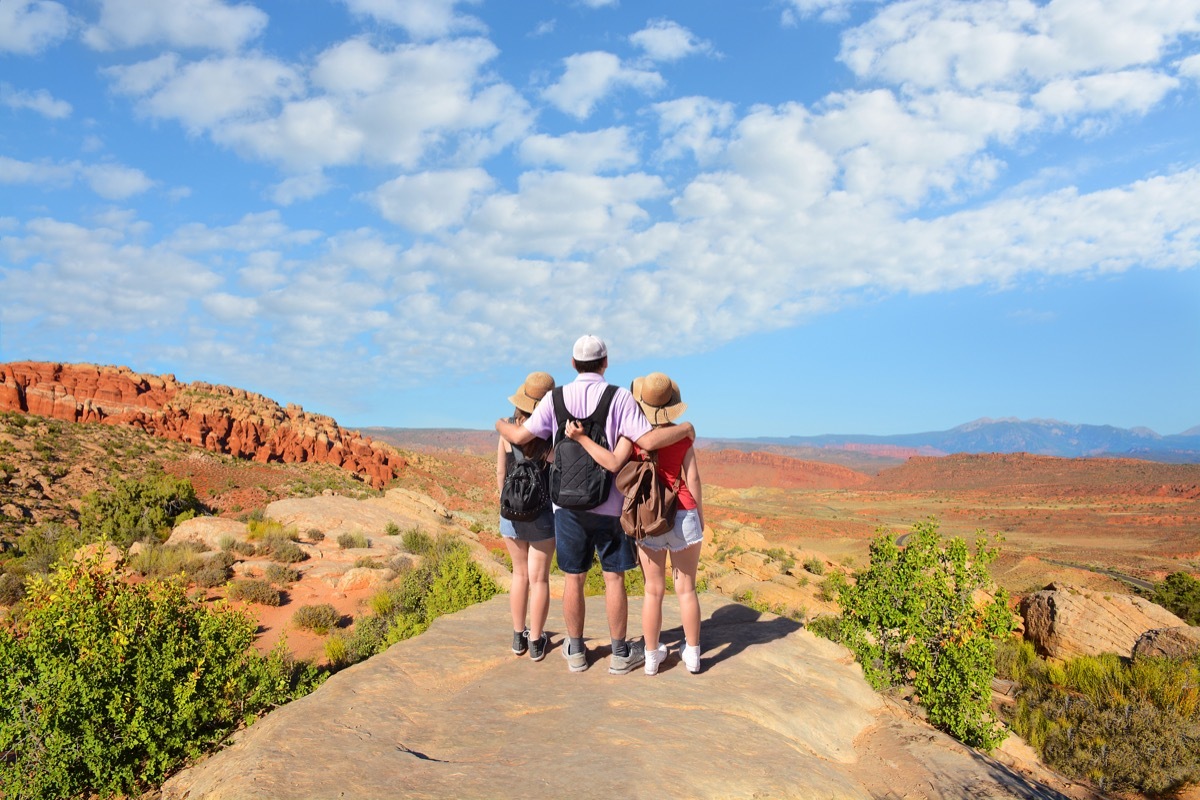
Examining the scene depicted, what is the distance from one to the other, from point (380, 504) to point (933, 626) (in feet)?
62.6

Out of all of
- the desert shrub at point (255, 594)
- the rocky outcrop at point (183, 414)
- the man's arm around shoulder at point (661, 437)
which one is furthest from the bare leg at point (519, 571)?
the rocky outcrop at point (183, 414)

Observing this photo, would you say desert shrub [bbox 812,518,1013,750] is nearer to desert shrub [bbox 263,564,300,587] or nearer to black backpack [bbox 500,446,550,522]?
black backpack [bbox 500,446,550,522]

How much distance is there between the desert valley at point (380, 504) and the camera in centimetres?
1567

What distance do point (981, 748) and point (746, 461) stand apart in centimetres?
11283

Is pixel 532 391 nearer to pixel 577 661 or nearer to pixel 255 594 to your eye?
pixel 577 661

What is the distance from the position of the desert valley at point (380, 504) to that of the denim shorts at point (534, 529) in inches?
157

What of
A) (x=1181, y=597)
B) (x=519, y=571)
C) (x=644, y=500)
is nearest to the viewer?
(x=644, y=500)

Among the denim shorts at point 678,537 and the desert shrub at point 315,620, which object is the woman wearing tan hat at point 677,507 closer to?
the denim shorts at point 678,537

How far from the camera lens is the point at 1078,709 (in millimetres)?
8352

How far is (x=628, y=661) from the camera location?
16.6ft

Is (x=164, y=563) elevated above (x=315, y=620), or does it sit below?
above

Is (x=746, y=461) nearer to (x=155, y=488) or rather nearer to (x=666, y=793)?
(x=155, y=488)

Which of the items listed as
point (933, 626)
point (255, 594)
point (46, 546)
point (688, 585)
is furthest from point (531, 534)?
point (46, 546)

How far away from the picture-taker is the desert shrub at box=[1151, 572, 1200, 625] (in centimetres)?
1540
